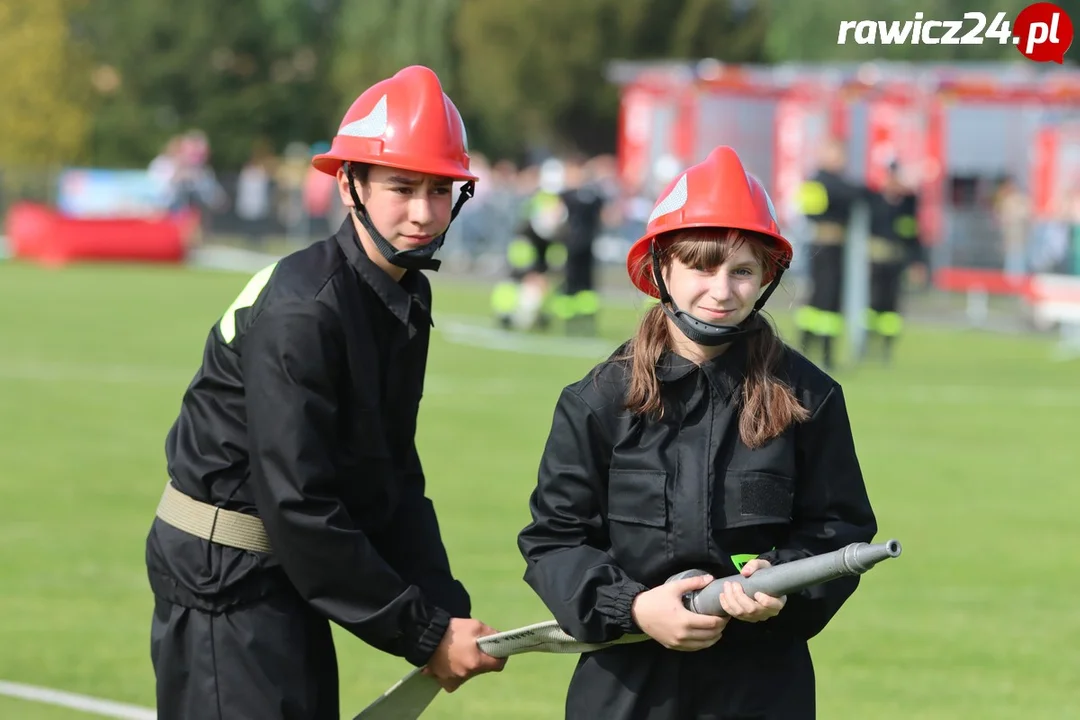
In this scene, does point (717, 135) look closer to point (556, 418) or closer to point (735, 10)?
point (735, 10)

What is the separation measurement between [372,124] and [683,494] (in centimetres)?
117

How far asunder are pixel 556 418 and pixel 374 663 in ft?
12.4

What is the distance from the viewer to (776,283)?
4141mm

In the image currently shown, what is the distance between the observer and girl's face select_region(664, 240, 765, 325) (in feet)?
13.0

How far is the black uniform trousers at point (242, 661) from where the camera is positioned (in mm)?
4258

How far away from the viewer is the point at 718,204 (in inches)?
157

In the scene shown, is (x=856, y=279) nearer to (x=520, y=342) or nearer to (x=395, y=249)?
(x=520, y=342)

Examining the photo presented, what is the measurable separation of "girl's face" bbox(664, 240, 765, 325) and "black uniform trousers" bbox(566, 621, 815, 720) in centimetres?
64

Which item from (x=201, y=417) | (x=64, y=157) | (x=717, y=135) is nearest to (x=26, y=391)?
(x=201, y=417)

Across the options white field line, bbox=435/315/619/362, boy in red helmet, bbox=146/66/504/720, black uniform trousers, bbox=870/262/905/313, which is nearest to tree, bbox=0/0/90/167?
white field line, bbox=435/315/619/362

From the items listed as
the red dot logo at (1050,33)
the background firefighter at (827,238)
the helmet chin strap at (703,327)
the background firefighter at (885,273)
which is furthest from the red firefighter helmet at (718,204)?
the background firefighter at (885,273)

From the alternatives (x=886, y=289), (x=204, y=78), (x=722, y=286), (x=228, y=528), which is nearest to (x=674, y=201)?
(x=722, y=286)

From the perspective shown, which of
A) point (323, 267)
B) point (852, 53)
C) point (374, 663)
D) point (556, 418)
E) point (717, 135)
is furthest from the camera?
point (852, 53)

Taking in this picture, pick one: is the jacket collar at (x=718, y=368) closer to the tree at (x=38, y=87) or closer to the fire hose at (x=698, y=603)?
the fire hose at (x=698, y=603)
